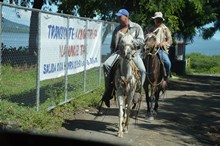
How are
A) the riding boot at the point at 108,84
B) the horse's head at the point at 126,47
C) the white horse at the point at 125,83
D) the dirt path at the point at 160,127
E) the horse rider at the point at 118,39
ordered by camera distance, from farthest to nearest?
the riding boot at the point at 108,84
the horse rider at the point at 118,39
the dirt path at the point at 160,127
the white horse at the point at 125,83
the horse's head at the point at 126,47

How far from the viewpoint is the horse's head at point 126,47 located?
8773 millimetres

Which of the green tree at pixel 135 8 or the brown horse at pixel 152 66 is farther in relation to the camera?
the green tree at pixel 135 8

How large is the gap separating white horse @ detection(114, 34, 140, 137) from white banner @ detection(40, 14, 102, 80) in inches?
65.2

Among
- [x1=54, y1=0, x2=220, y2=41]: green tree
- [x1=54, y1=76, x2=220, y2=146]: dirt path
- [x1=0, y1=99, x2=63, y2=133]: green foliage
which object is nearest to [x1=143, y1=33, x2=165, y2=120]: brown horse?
[x1=54, y1=76, x2=220, y2=146]: dirt path

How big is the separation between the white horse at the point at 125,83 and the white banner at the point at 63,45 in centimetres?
165

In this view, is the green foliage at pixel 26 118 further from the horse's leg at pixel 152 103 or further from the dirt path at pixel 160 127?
the horse's leg at pixel 152 103

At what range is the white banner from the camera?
9.84m

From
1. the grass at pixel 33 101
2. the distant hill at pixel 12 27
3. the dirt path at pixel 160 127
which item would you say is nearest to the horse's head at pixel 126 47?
the dirt path at pixel 160 127

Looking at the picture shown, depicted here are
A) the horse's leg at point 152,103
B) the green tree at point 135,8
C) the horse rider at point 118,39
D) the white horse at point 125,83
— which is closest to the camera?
the white horse at point 125,83

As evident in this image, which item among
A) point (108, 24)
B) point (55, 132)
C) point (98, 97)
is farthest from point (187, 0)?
point (55, 132)

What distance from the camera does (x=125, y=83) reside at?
9266 millimetres

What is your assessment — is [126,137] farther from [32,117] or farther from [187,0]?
[187,0]

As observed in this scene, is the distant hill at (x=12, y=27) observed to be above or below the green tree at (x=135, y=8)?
below

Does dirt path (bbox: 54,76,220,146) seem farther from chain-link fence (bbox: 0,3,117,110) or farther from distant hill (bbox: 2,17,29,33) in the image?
distant hill (bbox: 2,17,29,33)
